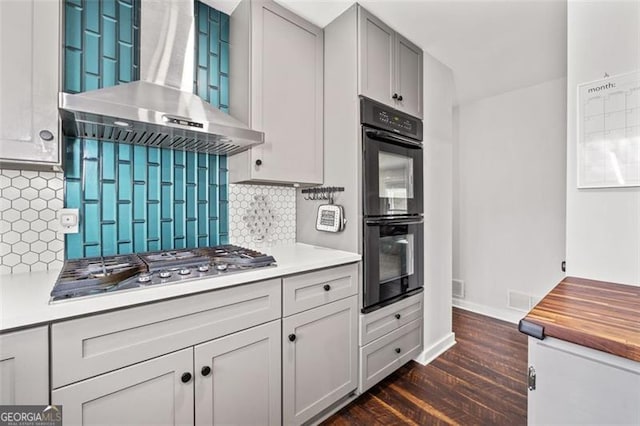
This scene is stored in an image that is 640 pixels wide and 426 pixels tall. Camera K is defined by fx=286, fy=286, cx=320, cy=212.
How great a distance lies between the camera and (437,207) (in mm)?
2420

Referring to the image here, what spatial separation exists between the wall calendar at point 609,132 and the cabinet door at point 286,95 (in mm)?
1408

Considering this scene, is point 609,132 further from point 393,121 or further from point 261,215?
point 261,215

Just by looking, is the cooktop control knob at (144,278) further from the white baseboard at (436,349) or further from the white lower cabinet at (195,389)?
the white baseboard at (436,349)

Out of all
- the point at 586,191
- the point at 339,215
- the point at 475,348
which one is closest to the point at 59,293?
the point at 339,215

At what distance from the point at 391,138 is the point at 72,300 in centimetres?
185

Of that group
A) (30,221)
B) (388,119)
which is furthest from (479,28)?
(30,221)

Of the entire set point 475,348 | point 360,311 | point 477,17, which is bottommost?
point 475,348

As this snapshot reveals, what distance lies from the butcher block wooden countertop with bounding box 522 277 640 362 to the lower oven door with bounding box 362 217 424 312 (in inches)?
36.0

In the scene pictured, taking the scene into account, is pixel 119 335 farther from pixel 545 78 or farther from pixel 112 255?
pixel 545 78

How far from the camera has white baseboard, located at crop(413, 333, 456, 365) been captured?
90.0 inches

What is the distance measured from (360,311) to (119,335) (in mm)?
1255

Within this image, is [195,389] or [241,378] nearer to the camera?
[195,389]

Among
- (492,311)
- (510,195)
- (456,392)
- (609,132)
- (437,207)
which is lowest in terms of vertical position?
(456,392)

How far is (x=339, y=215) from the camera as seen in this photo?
6.07 feet
